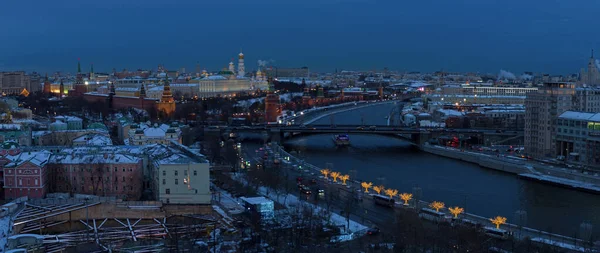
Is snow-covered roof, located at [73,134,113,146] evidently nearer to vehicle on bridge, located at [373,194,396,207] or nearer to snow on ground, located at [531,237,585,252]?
vehicle on bridge, located at [373,194,396,207]

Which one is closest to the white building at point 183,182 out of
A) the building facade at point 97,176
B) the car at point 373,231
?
the building facade at point 97,176

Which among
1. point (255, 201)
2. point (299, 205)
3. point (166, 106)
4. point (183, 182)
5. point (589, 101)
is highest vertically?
point (589, 101)

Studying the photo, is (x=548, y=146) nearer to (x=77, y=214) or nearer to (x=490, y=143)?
(x=490, y=143)

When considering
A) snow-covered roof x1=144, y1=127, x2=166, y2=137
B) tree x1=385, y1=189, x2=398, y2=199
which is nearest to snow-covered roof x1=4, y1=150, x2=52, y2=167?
snow-covered roof x1=144, y1=127, x2=166, y2=137

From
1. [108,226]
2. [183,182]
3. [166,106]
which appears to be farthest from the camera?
[166,106]

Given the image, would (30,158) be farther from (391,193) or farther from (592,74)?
(592,74)

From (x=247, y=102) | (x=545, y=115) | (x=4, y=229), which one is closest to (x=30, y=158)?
(x=4, y=229)
